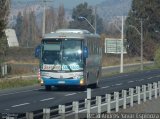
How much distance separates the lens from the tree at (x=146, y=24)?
128750 mm

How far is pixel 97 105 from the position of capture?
21.2m

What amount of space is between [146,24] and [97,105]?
377 feet

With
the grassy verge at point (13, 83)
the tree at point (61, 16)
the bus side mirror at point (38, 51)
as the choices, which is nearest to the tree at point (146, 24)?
the tree at point (61, 16)

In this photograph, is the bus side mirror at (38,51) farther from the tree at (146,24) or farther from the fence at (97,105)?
the tree at (146,24)

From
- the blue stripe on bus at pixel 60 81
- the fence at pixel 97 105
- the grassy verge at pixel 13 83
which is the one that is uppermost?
the fence at pixel 97 105

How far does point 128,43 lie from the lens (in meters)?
131

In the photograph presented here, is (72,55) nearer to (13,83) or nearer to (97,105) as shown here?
(13,83)

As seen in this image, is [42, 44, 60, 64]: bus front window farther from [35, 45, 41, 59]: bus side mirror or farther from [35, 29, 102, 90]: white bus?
[35, 45, 41, 59]: bus side mirror

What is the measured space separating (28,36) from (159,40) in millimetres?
62057

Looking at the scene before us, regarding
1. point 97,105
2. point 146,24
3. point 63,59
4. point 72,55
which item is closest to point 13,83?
point 63,59

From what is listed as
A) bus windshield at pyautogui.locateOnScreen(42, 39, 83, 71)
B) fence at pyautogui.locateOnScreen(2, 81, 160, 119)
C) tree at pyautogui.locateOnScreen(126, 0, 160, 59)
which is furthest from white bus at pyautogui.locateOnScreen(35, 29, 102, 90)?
tree at pyautogui.locateOnScreen(126, 0, 160, 59)

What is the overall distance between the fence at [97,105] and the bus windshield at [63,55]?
220 inches

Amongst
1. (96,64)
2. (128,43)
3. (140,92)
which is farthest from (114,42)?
(140,92)

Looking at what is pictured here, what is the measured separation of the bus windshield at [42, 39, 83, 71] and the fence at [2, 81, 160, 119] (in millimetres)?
5577
